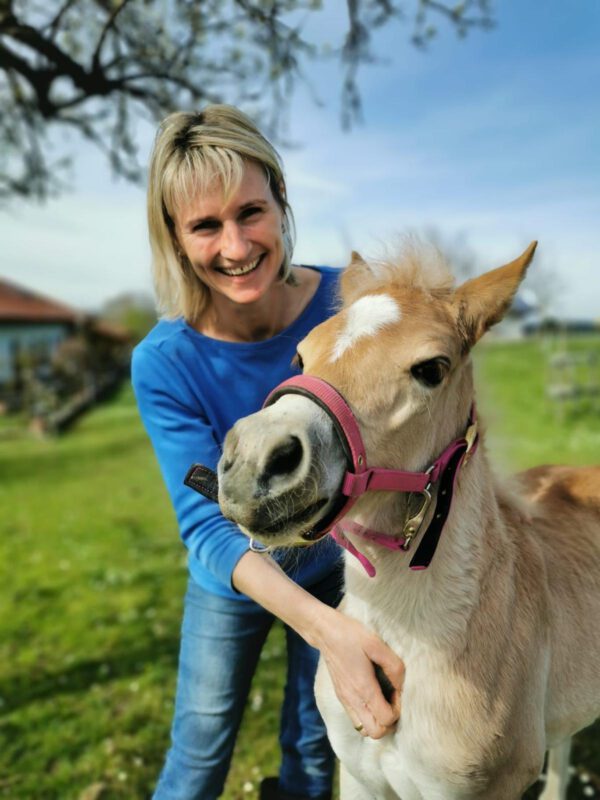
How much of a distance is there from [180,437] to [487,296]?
4.04 ft

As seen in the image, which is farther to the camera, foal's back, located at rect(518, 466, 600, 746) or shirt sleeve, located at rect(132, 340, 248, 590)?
shirt sleeve, located at rect(132, 340, 248, 590)

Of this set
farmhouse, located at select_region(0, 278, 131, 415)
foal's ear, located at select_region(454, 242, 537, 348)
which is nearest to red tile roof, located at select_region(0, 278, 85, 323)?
farmhouse, located at select_region(0, 278, 131, 415)

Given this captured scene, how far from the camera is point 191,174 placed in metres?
2.25

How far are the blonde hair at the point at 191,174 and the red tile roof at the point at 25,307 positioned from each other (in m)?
28.4

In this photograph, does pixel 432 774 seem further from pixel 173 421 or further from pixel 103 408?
pixel 103 408

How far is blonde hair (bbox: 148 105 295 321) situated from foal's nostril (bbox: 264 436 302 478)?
1192mm

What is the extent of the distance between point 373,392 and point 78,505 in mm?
9964

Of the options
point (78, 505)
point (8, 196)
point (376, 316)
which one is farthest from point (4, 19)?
point (78, 505)

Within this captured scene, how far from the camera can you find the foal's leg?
3.04 m

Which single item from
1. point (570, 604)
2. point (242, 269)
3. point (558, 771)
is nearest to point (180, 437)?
point (242, 269)

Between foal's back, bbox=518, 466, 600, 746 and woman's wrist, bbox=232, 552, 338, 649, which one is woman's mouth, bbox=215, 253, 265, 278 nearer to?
woman's wrist, bbox=232, 552, 338, 649

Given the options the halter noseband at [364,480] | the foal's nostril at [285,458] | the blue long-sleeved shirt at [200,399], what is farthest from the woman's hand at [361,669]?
the foal's nostril at [285,458]

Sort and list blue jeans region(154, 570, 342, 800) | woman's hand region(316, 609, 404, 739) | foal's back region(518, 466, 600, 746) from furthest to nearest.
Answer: blue jeans region(154, 570, 342, 800)
foal's back region(518, 466, 600, 746)
woman's hand region(316, 609, 404, 739)

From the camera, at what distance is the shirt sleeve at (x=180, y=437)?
229cm
